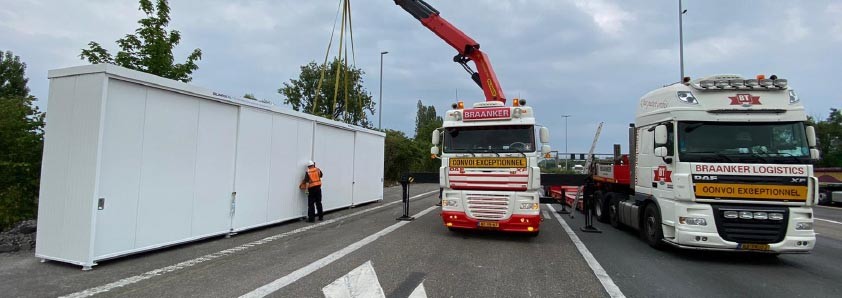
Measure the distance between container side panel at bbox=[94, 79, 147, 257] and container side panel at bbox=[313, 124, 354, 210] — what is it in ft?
18.0

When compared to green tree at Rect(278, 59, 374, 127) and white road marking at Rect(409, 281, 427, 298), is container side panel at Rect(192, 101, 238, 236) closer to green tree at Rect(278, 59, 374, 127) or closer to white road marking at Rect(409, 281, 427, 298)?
white road marking at Rect(409, 281, 427, 298)

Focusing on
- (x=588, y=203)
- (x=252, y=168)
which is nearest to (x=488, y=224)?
(x=588, y=203)

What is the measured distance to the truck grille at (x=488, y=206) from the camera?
8.52 m

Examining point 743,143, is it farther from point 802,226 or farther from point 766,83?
point 802,226

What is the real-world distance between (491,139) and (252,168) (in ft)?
17.3

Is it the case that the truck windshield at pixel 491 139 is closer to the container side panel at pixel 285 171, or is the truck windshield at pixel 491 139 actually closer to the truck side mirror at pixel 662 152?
the truck side mirror at pixel 662 152

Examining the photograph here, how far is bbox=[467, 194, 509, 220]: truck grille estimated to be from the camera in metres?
8.52

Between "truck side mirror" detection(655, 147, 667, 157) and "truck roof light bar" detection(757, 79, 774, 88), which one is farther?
"truck side mirror" detection(655, 147, 667, 157)

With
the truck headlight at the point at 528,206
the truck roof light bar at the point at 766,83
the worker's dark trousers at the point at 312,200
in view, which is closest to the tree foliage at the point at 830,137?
the truck roof light bar at the point at 766,83

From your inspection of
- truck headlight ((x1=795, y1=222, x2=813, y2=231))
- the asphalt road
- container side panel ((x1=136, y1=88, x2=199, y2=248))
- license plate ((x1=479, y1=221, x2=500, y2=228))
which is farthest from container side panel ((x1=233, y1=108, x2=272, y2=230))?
truck headlight ((x1=795, y1=222, x2=813, y2=231))

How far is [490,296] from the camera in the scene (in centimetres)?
503

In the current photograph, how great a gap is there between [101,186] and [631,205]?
396 inches

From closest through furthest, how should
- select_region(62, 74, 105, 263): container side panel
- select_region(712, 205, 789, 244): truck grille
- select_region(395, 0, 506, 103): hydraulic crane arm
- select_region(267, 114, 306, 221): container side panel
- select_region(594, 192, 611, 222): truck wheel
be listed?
select_region(62, 74, 105, 263): container side panel
select_region(712, 205, 789, 244): truck grille
select_region(267, 114, 306, 221): container side panel
select_region(594, 192, 611, 222): truck wheel
select_region(395, 0, 506, 103): hydraulic crane arm

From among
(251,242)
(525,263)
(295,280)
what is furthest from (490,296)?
(251,242)
